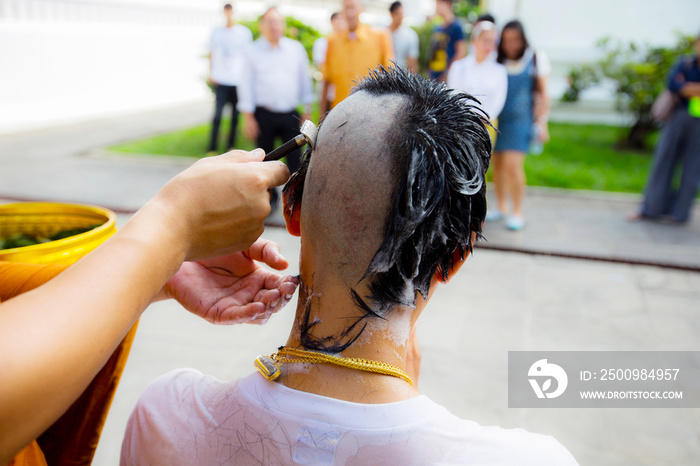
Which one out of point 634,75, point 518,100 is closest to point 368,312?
point 518,100

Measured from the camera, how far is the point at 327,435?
0.98 m

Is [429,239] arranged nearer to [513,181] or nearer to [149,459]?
[149,459]

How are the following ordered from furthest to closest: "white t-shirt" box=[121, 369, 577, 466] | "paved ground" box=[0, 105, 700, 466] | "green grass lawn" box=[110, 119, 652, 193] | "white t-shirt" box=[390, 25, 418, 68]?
"white t-shirt" box=[390, 25, 418, 68] → "green grass lawn" box=[110, 119, 652, 193] → "paved ground" box=[0, 105, 700, 466] → "white t-shirt" box=[121, 369, 577, 466]

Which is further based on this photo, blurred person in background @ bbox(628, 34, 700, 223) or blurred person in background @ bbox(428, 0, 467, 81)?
blurred person in background @ bbox(428, 0, 467, 81)

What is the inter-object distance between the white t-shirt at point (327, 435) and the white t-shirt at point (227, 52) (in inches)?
295

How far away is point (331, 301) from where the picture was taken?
44.1 inches

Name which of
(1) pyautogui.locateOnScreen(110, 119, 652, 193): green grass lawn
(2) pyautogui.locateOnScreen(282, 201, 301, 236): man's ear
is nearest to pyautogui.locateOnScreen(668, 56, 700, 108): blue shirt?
(1) pyautogui.locateOnScreen(110, 119, 652, 193): green grass lawn

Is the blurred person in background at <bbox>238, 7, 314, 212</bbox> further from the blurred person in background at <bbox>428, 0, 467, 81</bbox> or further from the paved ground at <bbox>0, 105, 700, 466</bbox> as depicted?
the blurred person in background at <bbox>428, 0, 467, 81</bbox>

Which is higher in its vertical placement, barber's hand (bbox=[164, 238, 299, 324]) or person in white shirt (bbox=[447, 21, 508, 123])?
person in white shirt (bbox=[447, 21, 508, 123])

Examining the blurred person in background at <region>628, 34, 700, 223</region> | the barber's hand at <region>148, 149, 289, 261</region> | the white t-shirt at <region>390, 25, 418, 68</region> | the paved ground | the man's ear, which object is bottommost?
the paved ground

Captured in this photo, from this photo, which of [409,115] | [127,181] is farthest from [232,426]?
[127,181]

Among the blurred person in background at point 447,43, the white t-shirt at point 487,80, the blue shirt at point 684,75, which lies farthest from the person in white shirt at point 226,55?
the blue shirt at point 684,75

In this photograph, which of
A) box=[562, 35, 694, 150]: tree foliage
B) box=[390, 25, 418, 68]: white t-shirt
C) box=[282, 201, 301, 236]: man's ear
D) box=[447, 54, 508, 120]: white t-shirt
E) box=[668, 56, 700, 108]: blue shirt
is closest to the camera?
box=[282, 201, 301, 236]: man's ear

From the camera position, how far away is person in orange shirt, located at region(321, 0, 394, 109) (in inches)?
213
